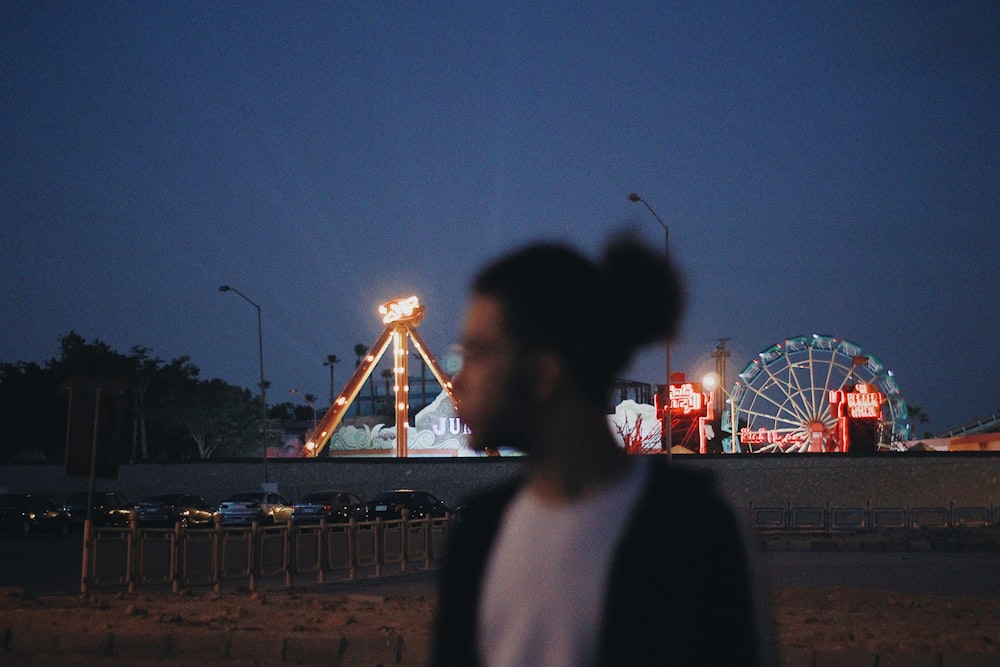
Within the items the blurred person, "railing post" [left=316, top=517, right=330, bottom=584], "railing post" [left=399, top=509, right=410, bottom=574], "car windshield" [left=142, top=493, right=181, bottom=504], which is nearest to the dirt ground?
"railing post" [left=316, top=517, right=330, bottom=584]

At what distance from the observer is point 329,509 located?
3894 cm

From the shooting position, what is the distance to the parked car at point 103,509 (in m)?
40.0

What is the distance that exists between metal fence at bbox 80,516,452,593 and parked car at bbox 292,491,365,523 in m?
13.7

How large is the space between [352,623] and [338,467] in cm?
3894

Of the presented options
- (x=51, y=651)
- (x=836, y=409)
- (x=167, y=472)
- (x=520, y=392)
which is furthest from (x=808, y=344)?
(x=520, y=392)

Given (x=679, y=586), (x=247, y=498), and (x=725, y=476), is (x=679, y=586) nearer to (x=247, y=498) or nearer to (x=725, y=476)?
(x=247, y=498)

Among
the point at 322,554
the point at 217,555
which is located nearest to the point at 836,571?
the point at 322,554

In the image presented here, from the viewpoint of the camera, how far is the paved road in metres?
Result: 19.9

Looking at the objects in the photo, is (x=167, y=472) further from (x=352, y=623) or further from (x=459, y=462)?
(x=352, y=623)

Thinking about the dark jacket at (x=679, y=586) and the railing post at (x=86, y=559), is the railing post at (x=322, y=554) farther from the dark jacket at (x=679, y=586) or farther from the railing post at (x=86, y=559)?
the dark jacket at (x=679, y=586)

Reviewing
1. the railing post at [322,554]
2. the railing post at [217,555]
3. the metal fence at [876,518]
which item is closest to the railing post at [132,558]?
the railing post at [217,555]

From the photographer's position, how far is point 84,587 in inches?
704

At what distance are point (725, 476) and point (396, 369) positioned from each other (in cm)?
2651

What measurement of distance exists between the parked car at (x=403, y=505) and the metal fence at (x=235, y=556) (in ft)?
45.5
